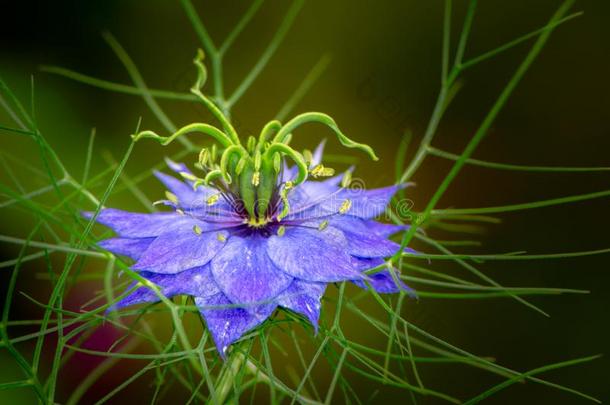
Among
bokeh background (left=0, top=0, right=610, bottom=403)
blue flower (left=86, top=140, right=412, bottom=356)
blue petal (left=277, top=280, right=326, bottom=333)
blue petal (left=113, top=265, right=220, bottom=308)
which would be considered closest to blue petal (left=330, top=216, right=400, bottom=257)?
blue flower (left=86, top=140, right=412, bottom=356)

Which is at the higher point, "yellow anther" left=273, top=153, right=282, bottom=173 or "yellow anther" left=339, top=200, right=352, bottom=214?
"yellow anther" left=273, top=153, right=282, bottom=173

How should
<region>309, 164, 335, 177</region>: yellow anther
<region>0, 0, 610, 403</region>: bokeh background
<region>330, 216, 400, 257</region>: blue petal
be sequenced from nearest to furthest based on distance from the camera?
1. <region>330, 216, 400, 257</region>: blue petal
2. <region>309, 164, 335, 177</region>: yellow anther
3. <region>0, 0, 610, 403</region>: bokeh background

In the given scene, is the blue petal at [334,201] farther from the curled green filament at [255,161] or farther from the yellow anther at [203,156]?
the yellow anther at [203,156]

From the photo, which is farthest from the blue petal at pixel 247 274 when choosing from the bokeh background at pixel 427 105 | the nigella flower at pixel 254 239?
the bokeh background at pixel 427 105

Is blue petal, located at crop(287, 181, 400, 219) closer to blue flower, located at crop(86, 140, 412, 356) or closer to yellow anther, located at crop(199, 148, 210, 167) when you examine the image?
blue flower, located at crop(86, 140, 412, 356)

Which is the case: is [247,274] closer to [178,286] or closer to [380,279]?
[178,286]

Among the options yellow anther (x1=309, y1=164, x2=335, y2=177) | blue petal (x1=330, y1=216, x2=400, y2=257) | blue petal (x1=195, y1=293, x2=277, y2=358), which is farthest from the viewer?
yellow anther (x1=309, y1=164, x2=335, y2=177)

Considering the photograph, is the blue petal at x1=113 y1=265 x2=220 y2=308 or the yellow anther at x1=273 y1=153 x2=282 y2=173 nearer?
the blue petal at x1=113 y1=265 x2=220 y2=308

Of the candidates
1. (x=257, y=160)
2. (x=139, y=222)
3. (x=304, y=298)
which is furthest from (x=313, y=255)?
(x=139, y=222)
